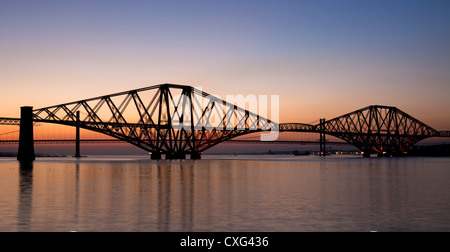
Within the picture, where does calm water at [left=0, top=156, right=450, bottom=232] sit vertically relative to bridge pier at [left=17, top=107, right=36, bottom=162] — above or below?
below

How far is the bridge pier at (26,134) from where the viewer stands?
98.6m

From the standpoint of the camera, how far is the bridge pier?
323ft

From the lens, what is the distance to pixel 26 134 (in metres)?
98.2

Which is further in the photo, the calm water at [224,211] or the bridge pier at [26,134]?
the bridge pier at [26,134]

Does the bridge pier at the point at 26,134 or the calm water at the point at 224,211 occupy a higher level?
the bridge pier at the point at 26,134

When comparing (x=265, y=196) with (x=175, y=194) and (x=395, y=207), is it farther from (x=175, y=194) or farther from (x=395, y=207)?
(x=395, y=207)

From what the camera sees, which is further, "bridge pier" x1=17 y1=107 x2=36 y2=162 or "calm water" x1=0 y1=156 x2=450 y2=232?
"bridge pier" x1=17 y1=107 x2=36 y2=162

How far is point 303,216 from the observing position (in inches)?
725

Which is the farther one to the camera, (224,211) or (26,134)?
(26,134)

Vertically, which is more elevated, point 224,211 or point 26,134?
point 26,134
